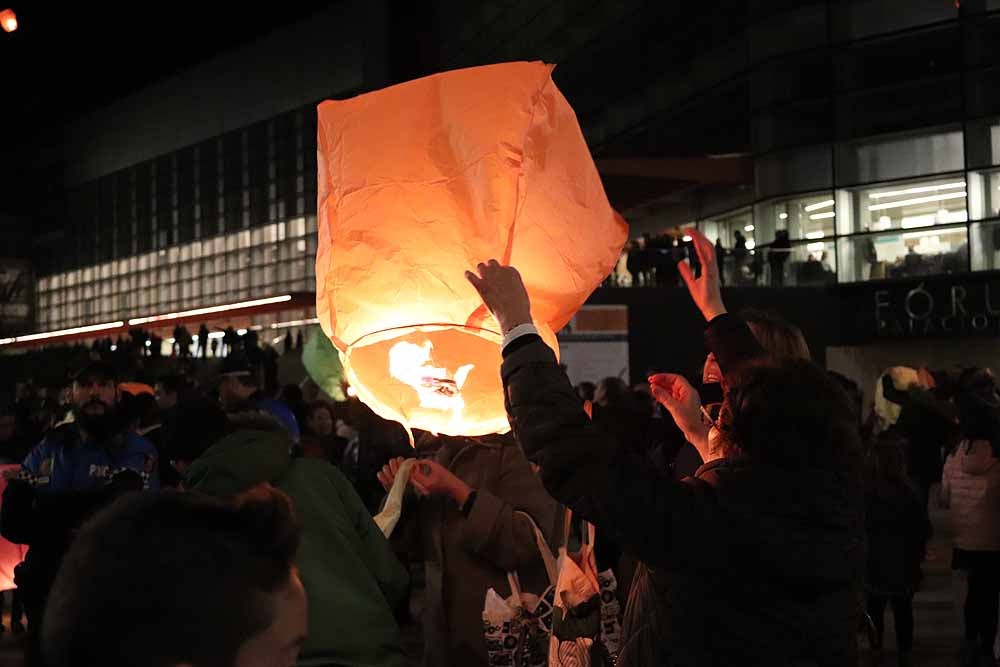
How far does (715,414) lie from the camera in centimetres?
319

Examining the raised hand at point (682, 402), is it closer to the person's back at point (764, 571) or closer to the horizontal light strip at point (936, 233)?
the person's back at point (764, 571)

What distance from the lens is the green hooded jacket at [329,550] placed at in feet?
10.8

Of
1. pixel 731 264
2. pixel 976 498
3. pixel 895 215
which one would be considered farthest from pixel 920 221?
pixel 976 498

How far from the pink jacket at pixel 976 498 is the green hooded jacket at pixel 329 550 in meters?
5.72

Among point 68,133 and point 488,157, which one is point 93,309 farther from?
point 488,157

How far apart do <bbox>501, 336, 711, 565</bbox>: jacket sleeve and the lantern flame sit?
3.50 ft

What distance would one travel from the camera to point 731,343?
10.7 feet

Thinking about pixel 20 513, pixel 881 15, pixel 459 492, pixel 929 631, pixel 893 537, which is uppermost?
pixel 881 15

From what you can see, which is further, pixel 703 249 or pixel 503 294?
pixel 703 249

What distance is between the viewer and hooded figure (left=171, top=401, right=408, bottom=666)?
330 centimetres

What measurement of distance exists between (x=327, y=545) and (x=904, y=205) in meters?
26.6

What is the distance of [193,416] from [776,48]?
87.3 feet

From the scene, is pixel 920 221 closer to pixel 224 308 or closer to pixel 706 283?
pixel 224 308

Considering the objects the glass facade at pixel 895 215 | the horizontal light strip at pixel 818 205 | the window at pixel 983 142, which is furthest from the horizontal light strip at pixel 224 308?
the window at pixel 983 142
